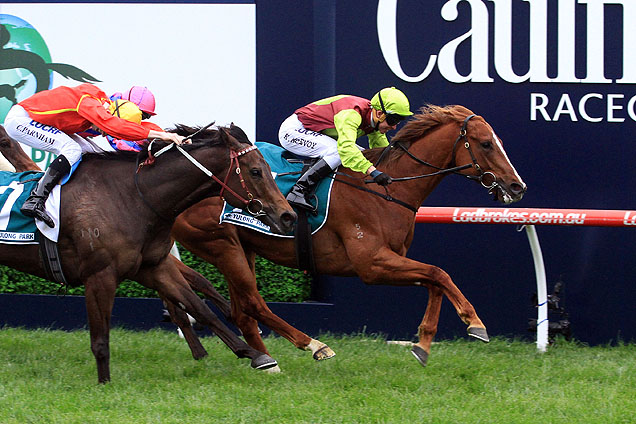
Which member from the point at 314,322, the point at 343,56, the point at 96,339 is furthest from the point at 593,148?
the point at 96,339

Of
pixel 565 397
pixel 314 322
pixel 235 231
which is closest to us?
pixel 565 397

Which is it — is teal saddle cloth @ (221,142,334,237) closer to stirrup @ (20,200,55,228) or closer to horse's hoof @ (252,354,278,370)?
horse's hoof @ (252,354,278,370)

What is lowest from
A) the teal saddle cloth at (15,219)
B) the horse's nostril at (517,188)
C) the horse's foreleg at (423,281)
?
the horse's foreleg at (423,281)

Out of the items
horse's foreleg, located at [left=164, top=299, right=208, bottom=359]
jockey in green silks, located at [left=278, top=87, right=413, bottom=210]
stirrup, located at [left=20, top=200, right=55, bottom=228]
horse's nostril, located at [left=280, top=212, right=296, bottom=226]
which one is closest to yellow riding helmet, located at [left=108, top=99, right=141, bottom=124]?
stirrup, located at [left=20, top=200, right=55, bottom=228]

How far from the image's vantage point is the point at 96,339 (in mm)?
5336

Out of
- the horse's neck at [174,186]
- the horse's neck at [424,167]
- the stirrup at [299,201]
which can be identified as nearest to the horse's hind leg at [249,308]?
the stirrup at [299,201]

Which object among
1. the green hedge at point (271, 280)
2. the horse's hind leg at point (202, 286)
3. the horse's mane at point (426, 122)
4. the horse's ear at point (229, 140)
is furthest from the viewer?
the green hedge at point (271, 280)

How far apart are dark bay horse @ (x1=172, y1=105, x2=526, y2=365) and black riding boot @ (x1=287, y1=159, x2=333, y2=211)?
0.13 metres

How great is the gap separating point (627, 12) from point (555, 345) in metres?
2.51

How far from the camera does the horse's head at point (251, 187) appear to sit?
17.0ft

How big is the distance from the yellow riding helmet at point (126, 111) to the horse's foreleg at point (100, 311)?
3.17ft

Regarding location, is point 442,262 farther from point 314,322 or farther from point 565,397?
point 565,397

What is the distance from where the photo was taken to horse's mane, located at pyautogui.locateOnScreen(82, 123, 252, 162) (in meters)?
5.36

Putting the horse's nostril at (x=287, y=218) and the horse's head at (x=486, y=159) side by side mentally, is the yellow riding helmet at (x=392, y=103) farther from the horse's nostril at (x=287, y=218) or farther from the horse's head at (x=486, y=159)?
the horse's nostril at (x=287, y=218)
